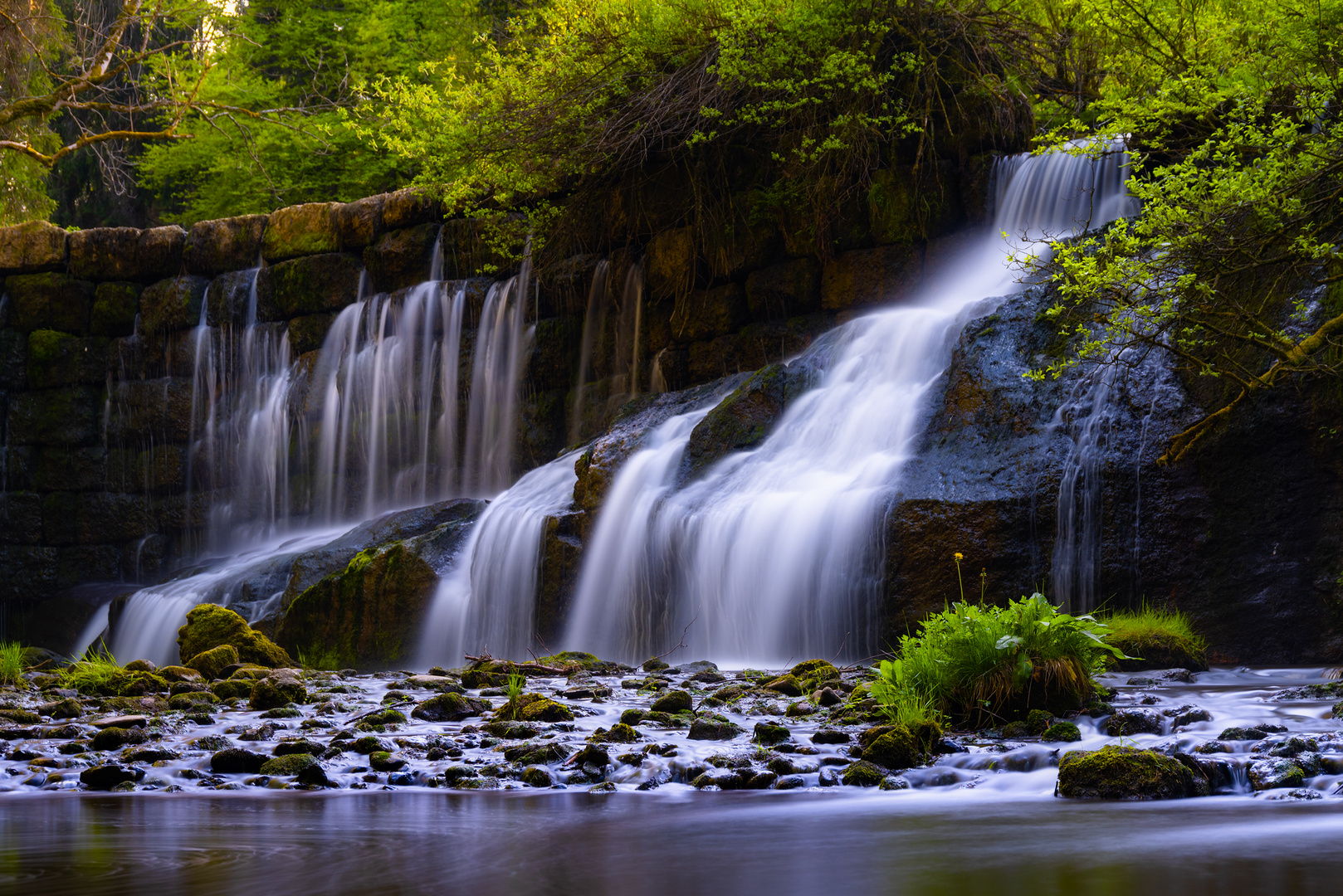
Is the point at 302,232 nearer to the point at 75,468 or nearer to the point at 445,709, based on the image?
the point at 75,468

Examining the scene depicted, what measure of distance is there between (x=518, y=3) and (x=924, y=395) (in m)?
18.5

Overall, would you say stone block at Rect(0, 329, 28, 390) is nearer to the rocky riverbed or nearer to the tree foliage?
the rocky riverbed

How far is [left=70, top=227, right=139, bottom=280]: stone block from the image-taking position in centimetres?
2055

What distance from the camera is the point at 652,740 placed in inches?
207

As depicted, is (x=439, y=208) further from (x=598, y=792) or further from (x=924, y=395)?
(x=598, y=792)

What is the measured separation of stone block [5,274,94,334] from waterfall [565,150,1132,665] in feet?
46.6

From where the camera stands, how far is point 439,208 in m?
18.2

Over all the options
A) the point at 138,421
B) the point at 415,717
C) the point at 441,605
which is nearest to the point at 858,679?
the point at 415,717

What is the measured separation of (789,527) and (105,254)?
16.4 meters

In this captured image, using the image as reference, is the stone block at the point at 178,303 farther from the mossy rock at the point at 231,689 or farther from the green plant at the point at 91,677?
the mossy rock at the point at 231,689

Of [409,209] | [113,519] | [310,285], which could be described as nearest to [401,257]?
[409,209]

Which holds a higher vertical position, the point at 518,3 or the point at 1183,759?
the point at 518,3

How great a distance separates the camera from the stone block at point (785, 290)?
14742mm

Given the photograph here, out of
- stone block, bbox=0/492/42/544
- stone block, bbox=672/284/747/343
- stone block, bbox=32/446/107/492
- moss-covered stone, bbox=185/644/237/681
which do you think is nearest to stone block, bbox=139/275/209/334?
stone block, bbox=32/446/107/492
